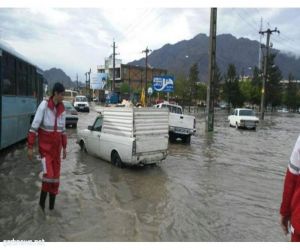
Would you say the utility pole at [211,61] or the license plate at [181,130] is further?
the utility pole at [211,61]

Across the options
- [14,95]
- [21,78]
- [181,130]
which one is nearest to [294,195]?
[14,95]

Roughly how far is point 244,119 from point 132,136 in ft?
70.4

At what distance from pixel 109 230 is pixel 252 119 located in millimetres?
26071

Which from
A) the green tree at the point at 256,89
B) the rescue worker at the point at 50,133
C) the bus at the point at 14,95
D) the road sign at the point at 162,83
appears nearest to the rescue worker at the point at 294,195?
the rescue worker at the point at 50,133

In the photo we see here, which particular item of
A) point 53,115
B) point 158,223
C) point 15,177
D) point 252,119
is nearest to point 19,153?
point 15,177

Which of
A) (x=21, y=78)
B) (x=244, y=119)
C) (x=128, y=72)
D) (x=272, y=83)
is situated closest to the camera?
(x=21, y=78)

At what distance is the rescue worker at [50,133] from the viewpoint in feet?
20.9

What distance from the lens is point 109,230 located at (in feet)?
19.2

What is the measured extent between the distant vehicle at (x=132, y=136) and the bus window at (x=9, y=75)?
2.82m

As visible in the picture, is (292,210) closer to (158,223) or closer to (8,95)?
(158,223)

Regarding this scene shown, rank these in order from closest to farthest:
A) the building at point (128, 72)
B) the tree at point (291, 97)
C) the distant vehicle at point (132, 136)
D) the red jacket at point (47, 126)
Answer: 1. the red jacket at point (47, 126)
2. the distant vehicle at point (132, 136)
3. the tree at point (291, 97)
4. the building at point (128, 72)

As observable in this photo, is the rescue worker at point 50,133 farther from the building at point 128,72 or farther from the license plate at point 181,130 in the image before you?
the building at point 128,72

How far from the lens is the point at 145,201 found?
7770mm

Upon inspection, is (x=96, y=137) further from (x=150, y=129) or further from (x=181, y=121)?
(x=181, y=121)
